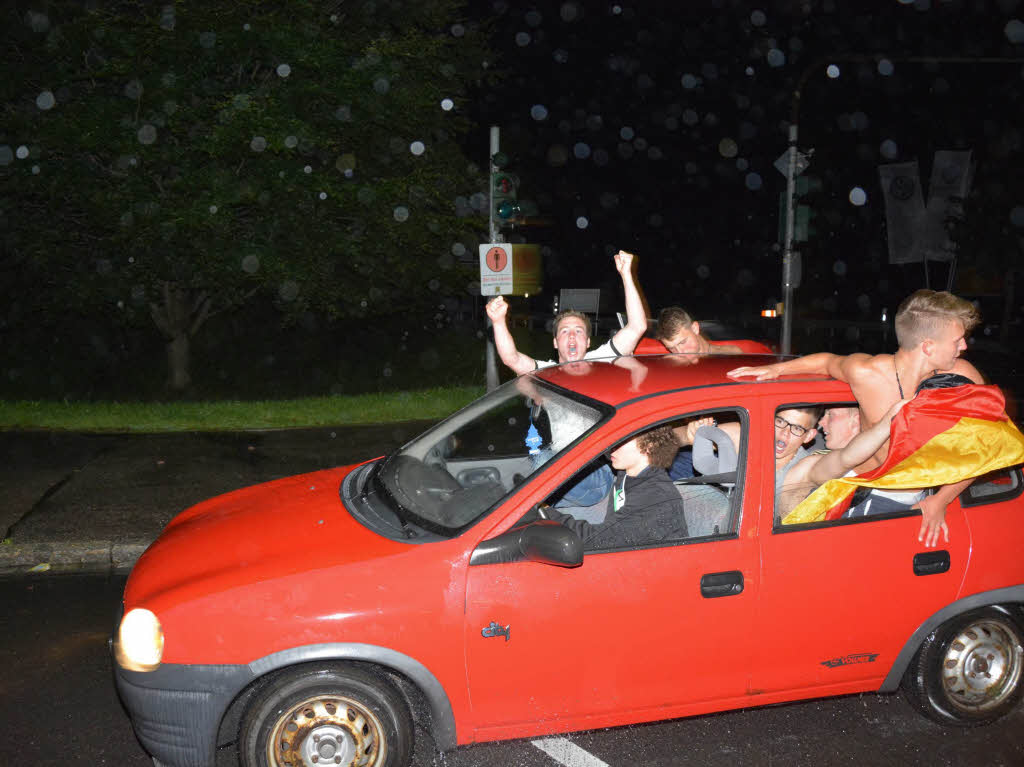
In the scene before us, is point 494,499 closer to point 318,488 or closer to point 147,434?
point 318,488

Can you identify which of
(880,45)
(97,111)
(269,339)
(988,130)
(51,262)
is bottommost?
(269,339)

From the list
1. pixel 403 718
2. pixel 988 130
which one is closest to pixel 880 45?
pixel 988 130

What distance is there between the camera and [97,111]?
12914 millimetres

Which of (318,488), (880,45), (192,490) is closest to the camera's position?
(318,488)

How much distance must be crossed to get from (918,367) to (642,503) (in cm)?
130

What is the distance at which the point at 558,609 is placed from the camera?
315 centimetres

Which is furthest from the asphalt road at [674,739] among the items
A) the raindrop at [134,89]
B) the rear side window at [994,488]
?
the raindrop at [134,89]

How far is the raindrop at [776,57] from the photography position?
43.2 metres

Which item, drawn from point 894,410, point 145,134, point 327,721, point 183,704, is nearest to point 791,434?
point 894,410

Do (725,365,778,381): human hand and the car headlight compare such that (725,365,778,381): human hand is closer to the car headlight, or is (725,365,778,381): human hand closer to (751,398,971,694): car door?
(751,398,971,694): car door

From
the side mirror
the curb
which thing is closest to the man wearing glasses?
the side mirror

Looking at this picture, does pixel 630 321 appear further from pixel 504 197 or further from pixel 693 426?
pixel 504 197

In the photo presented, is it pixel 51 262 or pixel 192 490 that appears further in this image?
pixel 51 262

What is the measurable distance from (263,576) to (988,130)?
36.8 meters
